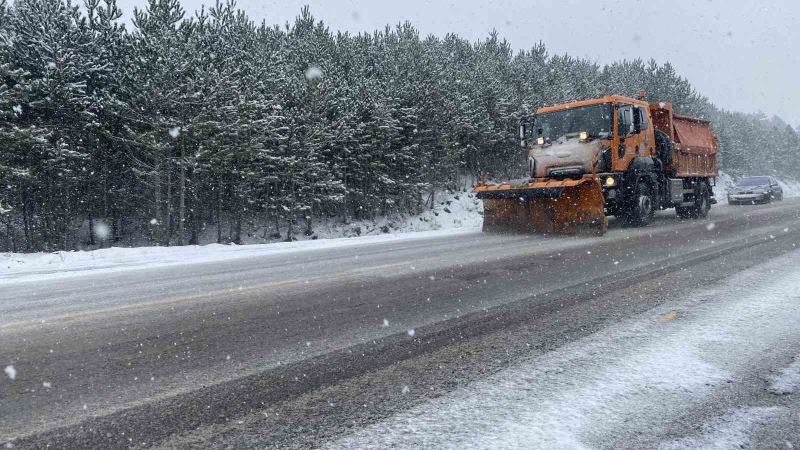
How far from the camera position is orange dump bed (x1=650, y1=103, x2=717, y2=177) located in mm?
14547

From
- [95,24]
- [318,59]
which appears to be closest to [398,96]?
[318,59]

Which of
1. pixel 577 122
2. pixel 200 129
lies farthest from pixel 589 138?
pixel 200 129

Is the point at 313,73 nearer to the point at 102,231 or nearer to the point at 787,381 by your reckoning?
the point at 102,231

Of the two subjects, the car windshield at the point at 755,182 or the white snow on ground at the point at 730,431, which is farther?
the car windshield at the point at 755,182

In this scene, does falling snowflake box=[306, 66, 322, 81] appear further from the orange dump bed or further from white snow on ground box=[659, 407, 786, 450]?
white snow on ground box=[659, 407, 786, 450]

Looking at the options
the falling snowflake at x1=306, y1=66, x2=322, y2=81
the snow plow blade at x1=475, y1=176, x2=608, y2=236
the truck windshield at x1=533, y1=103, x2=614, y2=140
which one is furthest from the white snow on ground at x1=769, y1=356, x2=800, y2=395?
the falling snowflake at x1=306, y1=66, x2=322, y2=81

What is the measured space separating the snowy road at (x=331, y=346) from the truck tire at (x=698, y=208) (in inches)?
419

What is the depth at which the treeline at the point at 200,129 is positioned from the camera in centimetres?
2330

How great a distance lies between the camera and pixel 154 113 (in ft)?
77.0

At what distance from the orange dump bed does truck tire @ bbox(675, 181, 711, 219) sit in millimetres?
524

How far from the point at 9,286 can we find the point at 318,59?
2889 centimetres

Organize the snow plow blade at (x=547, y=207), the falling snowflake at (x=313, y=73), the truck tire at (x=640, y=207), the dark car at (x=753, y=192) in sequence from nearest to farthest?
the snow plow blade at (x=547, y=207) < the truck tire at (x=640, y=207) < the dark car at (x=753, y=192) < the falling snowflake at (x=313, y=73)

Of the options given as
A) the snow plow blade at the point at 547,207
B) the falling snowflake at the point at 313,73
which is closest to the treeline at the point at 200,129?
the falling snowflake at the point at 313,73

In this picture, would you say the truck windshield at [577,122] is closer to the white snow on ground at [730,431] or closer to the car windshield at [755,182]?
the white snow on ground at [730,431]
